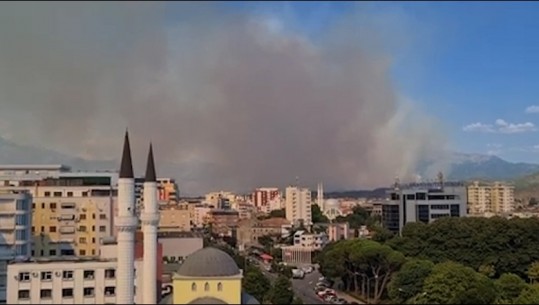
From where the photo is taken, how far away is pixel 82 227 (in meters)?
42.1

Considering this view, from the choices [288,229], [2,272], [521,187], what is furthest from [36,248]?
[521,187]

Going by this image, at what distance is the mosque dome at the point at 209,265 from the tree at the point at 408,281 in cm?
1303

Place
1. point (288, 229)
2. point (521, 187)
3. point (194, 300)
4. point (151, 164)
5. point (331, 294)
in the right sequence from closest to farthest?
point (194, 300), point (151, 164), point (331, 294), point (288, 229), point (521, 187)

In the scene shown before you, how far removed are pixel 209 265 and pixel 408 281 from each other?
1489 centimetres

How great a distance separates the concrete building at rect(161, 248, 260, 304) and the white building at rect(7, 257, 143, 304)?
11.4 feet

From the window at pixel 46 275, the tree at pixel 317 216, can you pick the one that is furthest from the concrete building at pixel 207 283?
the tree at pixel 317 216

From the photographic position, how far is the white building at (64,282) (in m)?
24.7

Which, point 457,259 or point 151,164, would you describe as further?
point 457,259

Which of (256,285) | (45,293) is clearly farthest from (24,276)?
(256,285)

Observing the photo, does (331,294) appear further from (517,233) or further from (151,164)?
(151,164)

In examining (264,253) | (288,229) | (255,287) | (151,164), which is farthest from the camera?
(288,229)

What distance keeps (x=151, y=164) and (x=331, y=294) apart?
16.5 meters

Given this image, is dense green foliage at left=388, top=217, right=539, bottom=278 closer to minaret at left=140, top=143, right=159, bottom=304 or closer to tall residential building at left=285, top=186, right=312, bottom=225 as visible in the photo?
minaret at left=140, top=143, right=159, bottom=304

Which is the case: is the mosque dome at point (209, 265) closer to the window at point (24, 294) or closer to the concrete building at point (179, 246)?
the window at point (24, 294)
